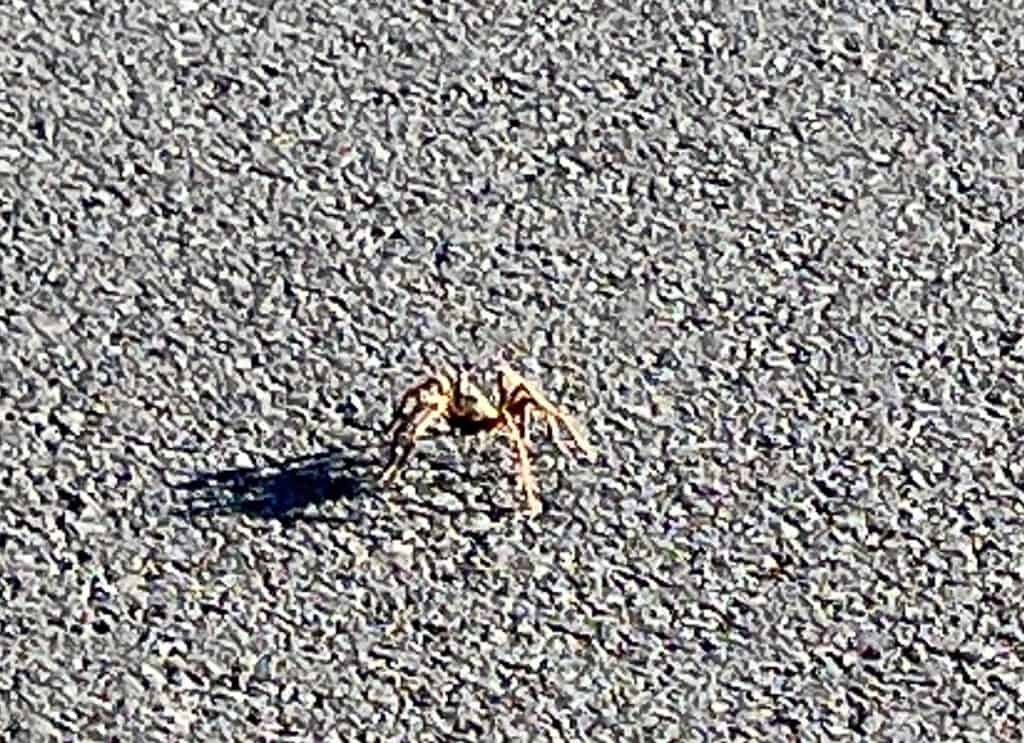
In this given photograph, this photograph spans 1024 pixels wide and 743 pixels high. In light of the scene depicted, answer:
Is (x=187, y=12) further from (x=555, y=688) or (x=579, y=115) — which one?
(x=555, y=688)

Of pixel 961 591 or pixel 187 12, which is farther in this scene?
pixel 187 12

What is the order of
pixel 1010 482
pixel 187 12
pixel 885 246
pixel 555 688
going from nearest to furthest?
1. pixel 555 688
2. pixel 1010 482
3. pixel 885 246
4. pixel 187 12

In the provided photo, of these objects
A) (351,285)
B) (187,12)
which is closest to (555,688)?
(351,285)

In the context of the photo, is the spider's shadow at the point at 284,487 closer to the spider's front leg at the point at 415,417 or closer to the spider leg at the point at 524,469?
the spider's front leg at the point at 415,417

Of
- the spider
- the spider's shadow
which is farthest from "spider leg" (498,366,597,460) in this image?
the spider's shadow

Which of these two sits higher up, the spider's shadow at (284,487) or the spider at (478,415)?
the spider at (478,415)

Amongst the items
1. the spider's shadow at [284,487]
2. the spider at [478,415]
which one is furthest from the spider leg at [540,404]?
the spider's shadow at [284,487]

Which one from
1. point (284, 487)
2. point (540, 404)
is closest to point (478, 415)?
point (540, 404)
